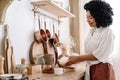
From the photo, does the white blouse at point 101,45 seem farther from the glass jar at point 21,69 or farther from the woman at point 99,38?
the glass jar at point 21,69

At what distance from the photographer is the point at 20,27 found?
1.85 meters

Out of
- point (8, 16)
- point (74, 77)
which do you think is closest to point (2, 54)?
point (8, 16)

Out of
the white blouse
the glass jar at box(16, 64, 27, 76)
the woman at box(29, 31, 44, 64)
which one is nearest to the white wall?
the woman at box(29, 31, 44, 64)

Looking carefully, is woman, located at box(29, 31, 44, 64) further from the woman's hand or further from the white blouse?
the white blouse

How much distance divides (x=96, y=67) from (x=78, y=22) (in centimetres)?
156

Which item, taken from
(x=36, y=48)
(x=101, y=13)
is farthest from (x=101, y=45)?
(x=36, y=48)

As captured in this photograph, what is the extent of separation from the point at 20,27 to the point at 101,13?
2.35ft

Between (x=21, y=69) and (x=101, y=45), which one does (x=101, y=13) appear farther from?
(x=21, y=69)

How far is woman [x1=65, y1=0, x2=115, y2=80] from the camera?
1848 millimetres

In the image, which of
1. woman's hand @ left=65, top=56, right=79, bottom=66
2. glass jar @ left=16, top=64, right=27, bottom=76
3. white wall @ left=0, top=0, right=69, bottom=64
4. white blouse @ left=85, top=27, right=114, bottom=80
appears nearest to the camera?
glass jar @ left=16, top=64, right=27, bottom=76

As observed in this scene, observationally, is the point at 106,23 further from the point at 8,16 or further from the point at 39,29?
the point at 8,16

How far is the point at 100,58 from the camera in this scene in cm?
186

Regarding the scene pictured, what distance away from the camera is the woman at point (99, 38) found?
1.85 m

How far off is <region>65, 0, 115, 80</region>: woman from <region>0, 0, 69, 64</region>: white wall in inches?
17.2
